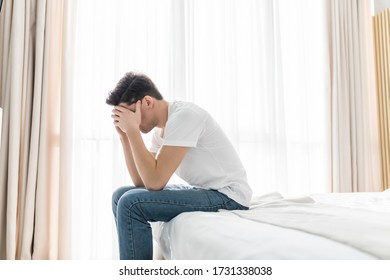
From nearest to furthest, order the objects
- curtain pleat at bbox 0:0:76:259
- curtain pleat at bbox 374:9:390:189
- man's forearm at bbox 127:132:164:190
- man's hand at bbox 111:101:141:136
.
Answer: man's forearm at bbox 127:132:164:190 → man's hand at bbox 111:101:141:136 → curtain pleat at bbox 0:0:76:259 → curtain pleat at bbox 374:9:390:189

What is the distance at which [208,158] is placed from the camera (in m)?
1.48

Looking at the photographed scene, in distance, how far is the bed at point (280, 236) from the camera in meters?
0.70

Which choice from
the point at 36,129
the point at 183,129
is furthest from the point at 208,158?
the point at 36,129

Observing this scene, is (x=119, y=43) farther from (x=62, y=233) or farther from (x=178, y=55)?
(x=62, y=233)

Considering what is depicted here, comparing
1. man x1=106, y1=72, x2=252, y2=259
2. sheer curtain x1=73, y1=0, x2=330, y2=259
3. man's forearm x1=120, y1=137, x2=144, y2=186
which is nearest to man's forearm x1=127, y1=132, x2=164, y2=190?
man x1=106, y1=72, x2=252, y2=259

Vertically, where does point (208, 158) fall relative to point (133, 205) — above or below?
above

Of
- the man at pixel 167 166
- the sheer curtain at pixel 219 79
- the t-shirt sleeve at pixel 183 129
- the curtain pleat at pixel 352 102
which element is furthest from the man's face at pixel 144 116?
the curtain pleat at pixel 352 102

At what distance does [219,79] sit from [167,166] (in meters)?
1.57

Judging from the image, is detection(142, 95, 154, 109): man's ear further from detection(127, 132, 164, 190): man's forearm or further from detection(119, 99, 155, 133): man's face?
detection(127, 132, 164, 190): man's forearm

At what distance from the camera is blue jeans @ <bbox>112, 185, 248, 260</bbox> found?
4.16ft

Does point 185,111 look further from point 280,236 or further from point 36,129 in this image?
point 36,129

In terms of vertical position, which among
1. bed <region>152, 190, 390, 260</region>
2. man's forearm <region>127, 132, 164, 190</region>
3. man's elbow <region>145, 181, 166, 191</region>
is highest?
man's forearm <region>127, 132, 164, 190</region>
